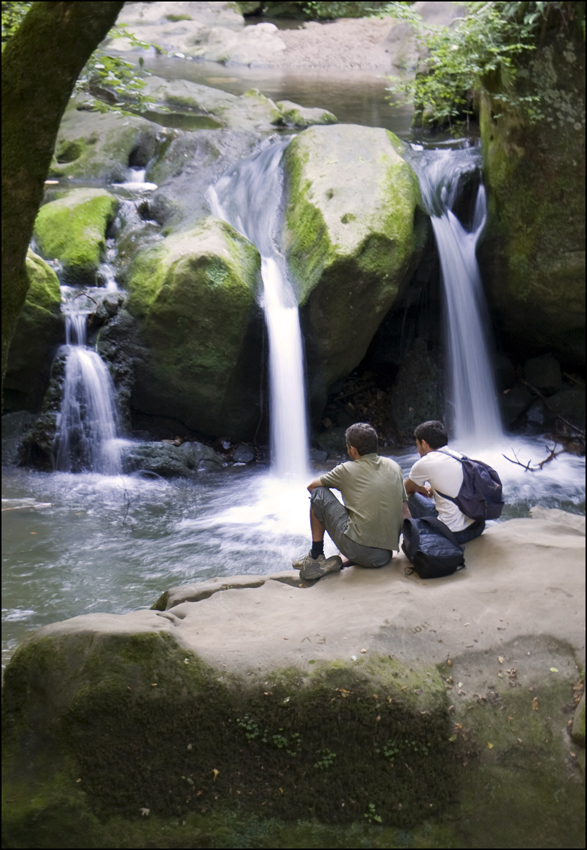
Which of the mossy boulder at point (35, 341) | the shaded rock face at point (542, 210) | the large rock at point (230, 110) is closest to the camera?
the shaded rock face at point (542, 210)

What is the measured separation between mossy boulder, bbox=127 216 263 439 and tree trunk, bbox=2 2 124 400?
4.75m

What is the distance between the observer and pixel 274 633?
3.62m

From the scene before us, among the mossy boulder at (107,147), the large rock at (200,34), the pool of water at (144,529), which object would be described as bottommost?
the pool of water at (144,529)

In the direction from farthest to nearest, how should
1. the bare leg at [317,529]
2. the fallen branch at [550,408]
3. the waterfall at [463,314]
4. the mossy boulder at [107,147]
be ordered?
the mossy boulder at [107,147] < the fallen branch at [550,408] < the waterfall at [463,314] < the bare leg at [317,529]

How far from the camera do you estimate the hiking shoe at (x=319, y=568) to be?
463 cm

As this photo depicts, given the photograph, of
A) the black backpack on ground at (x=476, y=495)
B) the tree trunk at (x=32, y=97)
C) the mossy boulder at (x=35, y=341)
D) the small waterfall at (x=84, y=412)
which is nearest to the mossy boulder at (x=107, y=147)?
the mossy boulder at (x=35, y=341)

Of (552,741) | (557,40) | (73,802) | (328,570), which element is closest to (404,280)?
(557,40)

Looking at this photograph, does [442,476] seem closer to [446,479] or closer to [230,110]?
[446,479]

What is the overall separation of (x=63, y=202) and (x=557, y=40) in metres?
5.90

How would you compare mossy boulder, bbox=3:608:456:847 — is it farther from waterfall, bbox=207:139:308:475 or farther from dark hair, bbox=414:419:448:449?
waterfall, bbox=207:139:308:475

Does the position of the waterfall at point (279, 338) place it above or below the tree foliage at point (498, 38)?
below

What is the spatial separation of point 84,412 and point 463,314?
489 centimetres

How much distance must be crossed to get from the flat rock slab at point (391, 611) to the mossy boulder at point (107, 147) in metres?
7.71

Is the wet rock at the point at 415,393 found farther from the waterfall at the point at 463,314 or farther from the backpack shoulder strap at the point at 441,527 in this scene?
the backpack shoulder strap at the point at 441,527
